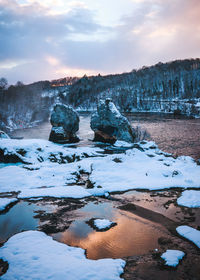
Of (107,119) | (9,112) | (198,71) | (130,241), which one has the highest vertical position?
(198,71)

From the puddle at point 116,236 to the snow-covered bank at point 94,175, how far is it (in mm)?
2395

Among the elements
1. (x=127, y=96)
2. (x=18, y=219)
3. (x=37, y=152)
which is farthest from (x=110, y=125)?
(x=127, y=96)

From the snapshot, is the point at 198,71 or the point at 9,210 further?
the point at 198,71

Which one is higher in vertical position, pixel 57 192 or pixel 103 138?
pixel 103 138

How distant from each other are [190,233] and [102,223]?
2863 mm

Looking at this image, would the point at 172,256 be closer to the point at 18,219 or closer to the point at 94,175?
the point at 18,219

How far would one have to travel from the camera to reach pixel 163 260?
4.73 metres

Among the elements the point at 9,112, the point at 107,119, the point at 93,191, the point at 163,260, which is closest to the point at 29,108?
the point at 9,112

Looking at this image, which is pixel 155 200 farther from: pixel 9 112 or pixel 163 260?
pixel 9 112

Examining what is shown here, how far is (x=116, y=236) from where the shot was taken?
5.85 metres

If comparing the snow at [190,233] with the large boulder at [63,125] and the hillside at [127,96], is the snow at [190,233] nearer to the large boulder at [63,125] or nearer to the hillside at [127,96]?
the large boulder at [63,125]

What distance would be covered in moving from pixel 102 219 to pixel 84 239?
123cm

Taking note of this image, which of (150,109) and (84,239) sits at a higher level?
(150,109)

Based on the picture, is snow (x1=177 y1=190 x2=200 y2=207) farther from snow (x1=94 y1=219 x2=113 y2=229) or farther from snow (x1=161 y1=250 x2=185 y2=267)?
snow (x1=94 y1=219 x2=113 y2=229)
